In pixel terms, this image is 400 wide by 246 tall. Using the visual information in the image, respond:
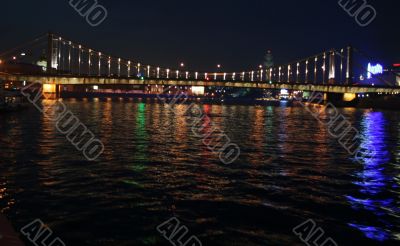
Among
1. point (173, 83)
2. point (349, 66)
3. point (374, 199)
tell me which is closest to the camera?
point (374, 199)

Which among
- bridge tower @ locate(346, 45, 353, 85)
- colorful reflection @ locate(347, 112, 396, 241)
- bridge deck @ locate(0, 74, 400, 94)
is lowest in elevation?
colorful reflection @ locate(347, 112, 396, 241)

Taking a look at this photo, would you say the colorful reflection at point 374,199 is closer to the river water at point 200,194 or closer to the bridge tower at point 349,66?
the river water at point 200,194

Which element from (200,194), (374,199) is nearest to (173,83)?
(200,194)

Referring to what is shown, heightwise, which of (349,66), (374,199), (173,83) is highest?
(349,66)

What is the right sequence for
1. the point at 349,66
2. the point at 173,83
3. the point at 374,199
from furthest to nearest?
the point at 349,66 → the point at 173,83 → the point at 374,199

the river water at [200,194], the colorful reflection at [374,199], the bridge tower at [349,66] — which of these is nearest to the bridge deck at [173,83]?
the bridge tower at [349,66]

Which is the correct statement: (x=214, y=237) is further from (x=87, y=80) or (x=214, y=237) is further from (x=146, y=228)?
(x=87, y=80)

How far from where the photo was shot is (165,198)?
14.9 m

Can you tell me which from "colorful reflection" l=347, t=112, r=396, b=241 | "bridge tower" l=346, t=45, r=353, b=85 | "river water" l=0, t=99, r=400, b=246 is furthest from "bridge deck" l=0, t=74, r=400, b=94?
"colorful reflection" l=347, t=112, r=396, b=241

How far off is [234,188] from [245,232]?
5116 millimetres

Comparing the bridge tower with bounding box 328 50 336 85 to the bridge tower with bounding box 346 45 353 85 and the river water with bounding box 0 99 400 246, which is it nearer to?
the bridge tower with bounding box 346 45 353 85

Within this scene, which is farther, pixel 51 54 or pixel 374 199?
pixel 51 54

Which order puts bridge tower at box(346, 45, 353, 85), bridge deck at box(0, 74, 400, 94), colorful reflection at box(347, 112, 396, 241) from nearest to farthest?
colorful reflection at box(347, 112, 396, 241) → bridge deck at box(0, 74, 400, 94) → bridge tower at box(346, 45, 353, 85)

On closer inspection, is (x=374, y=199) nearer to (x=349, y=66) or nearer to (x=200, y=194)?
(x=200, y=194)
